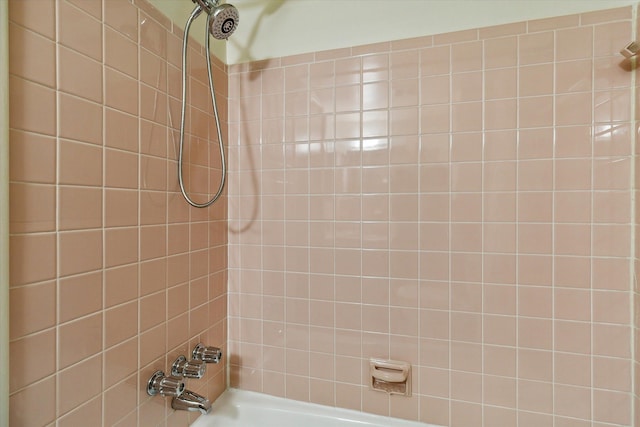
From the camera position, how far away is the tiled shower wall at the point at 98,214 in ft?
2.04

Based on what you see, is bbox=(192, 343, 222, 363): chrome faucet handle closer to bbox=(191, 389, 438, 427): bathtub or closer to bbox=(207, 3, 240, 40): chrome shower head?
bbox=(191, 389, 438, 427): bathtub

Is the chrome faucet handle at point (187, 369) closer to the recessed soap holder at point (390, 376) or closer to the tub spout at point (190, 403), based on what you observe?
the tub spout at point (190, 403)

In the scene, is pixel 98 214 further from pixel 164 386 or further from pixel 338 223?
pixel 338 223

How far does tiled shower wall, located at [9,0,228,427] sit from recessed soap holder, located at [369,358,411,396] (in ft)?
2.23

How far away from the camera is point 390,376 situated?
1.15m

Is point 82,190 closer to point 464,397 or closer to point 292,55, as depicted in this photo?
point 292,55

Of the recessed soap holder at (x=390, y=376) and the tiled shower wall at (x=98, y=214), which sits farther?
the recessed soap holder at (x=390, y=376)

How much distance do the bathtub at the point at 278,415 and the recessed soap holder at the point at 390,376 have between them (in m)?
0.12

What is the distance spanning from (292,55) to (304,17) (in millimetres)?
155

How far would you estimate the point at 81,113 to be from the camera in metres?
0.73

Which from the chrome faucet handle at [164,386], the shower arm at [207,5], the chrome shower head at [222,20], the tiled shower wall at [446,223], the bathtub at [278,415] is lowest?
the bathtub at [278,415]

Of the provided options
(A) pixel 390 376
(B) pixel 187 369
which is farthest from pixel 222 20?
(A) pixel 390 376

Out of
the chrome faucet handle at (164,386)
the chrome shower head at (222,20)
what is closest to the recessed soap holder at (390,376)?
the chrome faucet handle at (164,386)

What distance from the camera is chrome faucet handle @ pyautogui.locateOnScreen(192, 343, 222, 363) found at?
113 centimetres
